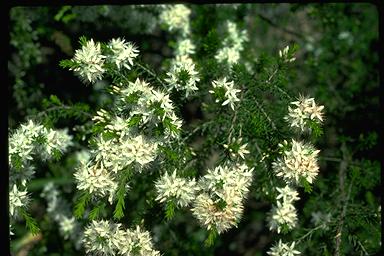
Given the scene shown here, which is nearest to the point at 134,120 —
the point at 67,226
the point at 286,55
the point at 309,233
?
the point at 286,55

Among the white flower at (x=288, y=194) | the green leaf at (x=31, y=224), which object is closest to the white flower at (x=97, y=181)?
the green leaf at (x=31, y=224)

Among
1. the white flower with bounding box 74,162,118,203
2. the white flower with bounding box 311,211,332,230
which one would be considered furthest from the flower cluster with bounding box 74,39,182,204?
the white flower with bounding box 311,211,332,230

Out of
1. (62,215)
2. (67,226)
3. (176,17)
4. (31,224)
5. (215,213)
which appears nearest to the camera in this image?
(215,213)

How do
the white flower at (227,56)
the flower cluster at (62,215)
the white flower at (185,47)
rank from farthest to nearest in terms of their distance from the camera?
1. the flower cluster at (62,215)
2. the white flower at (185,47)
3. the white flower at (227,56)

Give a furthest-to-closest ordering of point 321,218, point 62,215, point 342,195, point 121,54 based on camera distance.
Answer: point 62,215 < point 321,218 < point 342,195 < point 121,54

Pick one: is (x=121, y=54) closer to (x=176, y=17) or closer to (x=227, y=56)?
(x=227, y=56)

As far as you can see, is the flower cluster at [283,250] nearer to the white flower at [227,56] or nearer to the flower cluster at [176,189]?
the flower cluster at [176,189]
